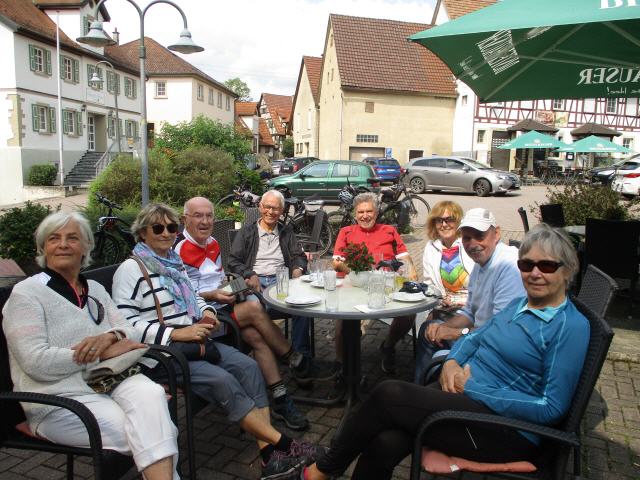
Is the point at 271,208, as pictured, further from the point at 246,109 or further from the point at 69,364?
the point at 246,109

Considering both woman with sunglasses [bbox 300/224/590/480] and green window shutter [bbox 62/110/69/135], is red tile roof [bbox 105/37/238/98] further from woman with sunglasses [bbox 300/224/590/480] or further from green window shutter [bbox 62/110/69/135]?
woman with sunglasses [bbox 300/224/590/480]

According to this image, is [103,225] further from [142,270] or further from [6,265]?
[142,270]

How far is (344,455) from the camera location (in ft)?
7.52

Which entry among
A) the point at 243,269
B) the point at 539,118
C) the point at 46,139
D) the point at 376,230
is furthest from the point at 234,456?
the point at 539,118

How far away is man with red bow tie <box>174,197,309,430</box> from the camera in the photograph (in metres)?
3.25

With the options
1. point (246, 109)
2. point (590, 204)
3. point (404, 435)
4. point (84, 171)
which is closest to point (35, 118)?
point (84, 171)

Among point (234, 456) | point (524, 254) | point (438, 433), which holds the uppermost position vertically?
point (524, 254)

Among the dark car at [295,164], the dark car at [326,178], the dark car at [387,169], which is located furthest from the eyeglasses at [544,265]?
the dark car at [295,164]

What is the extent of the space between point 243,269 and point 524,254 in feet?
8.75

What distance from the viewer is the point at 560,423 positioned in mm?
2043

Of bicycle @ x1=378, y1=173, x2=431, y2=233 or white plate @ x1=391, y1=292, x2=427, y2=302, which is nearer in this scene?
white plate @ x1=391, y1=292, x2=427, y2=302

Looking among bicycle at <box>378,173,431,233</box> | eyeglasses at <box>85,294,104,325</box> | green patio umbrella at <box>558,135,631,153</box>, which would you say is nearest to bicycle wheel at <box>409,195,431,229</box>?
bicycle at <box>378,173,431,233</box>

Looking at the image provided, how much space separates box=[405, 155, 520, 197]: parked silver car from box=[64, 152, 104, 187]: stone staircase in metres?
16.1

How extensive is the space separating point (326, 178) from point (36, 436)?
13.2 meters
